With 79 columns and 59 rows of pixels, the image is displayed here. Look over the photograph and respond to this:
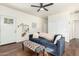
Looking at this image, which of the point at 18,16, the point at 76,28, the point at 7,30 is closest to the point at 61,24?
the point at 76,28

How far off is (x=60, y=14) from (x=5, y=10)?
14.0 feet

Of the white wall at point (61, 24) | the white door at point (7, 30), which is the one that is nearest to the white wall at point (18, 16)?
the white door at point (7, 30)

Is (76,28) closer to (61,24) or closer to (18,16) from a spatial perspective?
(61,24)

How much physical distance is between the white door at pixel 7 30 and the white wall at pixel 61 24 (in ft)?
11.6

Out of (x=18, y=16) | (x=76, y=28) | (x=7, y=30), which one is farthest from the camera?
(x=76, y=28)

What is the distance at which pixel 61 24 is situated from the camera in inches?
268

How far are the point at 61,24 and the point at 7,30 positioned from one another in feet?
13.7

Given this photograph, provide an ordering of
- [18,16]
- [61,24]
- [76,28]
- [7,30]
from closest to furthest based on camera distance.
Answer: [7,30] → [18,16] → [61,24] → [76,28]

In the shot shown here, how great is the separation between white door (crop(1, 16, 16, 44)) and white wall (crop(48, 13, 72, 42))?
3544mm

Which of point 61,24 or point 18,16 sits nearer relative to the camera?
point 18,16

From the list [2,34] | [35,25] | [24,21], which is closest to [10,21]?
[2,34]

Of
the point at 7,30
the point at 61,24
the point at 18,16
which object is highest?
the point at 18,16

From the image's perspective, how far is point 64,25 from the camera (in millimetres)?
6539

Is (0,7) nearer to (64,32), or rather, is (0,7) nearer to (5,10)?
(5,10)
